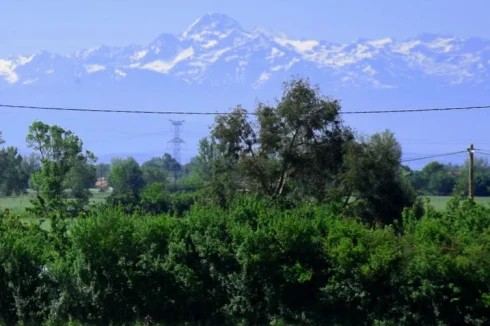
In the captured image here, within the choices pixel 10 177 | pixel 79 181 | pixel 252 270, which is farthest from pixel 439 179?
pixel 252 270

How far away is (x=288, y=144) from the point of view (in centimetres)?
4284

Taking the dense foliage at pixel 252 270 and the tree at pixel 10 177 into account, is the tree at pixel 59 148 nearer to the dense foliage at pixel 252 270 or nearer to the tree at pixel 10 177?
the tree at pixel 10 177

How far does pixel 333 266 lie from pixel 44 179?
45.5m

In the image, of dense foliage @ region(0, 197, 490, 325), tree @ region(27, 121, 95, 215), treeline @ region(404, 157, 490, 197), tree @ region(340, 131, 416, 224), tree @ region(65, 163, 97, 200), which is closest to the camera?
dense foliage @ region(0, 197, 490, 325)

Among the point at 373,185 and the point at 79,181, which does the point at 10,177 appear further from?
the point at 373,185

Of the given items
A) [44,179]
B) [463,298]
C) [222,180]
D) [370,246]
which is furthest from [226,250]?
[44,179]

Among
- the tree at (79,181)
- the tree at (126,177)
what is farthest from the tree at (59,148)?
the tree at (126,177)

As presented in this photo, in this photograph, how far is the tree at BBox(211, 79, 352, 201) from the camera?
42375 mm

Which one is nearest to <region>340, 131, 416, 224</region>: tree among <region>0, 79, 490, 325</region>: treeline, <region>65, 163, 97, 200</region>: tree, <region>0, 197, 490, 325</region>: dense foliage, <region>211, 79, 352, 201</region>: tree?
<region>211, 79, 352, 201</region>: tree

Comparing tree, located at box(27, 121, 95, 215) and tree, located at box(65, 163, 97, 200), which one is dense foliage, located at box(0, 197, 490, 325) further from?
tree, located at box(65, 163, 97, 200)

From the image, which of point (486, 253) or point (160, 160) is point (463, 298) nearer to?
point (486, 253)

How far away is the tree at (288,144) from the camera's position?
139 feet

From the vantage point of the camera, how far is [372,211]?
141 feet

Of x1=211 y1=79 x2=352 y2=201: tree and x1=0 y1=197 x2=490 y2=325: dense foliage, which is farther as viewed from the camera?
x1=211 y1=79 x2=352 y2=201: tree
